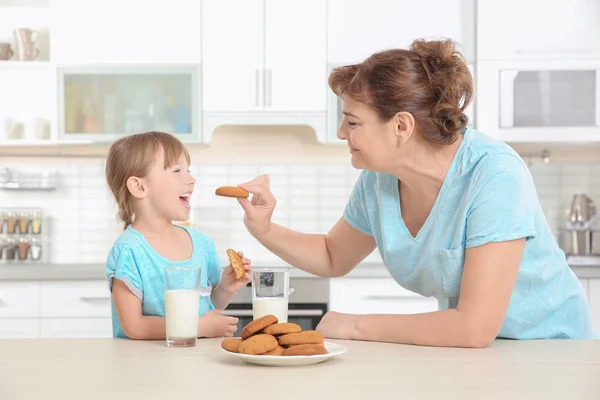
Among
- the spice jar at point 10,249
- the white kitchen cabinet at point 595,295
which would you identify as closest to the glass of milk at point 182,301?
the white kitchen cabinet at point 595,295

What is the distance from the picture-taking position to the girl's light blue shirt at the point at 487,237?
1.54 m

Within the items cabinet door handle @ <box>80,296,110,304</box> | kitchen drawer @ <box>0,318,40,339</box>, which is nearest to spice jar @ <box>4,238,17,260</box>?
kitchen drawer @ <box>0,318,40,339</box>

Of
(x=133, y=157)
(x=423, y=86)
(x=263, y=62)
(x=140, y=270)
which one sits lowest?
(x=140, y=270)

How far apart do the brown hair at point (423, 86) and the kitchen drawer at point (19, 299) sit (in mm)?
2308

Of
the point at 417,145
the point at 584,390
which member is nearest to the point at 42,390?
the point at 584,390

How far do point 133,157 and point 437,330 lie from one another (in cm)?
Answer: 87

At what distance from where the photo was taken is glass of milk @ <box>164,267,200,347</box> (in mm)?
1420

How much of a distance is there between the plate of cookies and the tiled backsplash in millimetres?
2740

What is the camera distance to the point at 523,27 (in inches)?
146

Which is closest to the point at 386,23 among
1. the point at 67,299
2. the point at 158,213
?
the point at 67,299

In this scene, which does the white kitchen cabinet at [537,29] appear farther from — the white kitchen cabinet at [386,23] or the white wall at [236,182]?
the white wall at [236,182]

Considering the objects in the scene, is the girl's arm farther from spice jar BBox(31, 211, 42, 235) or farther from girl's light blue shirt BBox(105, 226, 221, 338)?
spice jar BBox(31, 211, 42, 235)

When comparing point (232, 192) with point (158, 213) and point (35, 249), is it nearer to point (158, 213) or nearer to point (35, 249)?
point (158, 213)

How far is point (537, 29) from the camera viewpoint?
3.70 metres
